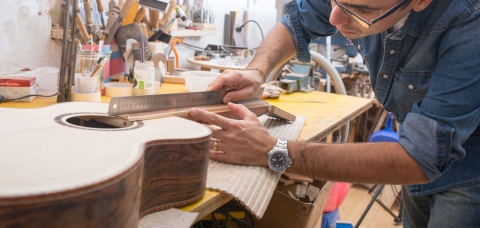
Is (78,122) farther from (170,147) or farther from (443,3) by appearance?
(443,3)

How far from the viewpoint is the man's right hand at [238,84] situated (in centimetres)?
145

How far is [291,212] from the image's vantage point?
5.56ft

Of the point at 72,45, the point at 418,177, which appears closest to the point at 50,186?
the point at 418,177

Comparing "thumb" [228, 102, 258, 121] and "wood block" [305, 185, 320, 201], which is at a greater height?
"thumb" [228, 102, 258, 121]

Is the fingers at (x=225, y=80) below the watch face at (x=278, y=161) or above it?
above

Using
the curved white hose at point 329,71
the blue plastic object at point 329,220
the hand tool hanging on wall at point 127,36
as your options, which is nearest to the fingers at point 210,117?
the hand tool hanging on wall at point 127,36

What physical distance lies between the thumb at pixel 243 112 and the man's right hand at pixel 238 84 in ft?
0.31

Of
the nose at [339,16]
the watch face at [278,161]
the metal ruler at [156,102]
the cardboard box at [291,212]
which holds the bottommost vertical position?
the cardboard box at [291,212]

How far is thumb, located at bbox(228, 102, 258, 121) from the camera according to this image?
1.26 meters

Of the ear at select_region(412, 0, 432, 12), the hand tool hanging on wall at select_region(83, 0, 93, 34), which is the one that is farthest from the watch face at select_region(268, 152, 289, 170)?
the hand tool hanging on wall at select_region(83, 0, 93, 34)

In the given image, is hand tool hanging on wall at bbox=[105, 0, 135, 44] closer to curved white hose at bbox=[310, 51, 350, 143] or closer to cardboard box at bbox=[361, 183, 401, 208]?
curved white hose at bbox=[310, 51, 350, 143]

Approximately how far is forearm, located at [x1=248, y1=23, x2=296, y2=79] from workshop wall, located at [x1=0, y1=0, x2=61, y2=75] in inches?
36.2

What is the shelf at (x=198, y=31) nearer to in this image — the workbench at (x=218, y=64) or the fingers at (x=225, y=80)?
the workbench at (x=218, y=64)

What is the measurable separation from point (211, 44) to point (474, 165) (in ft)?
8.73
